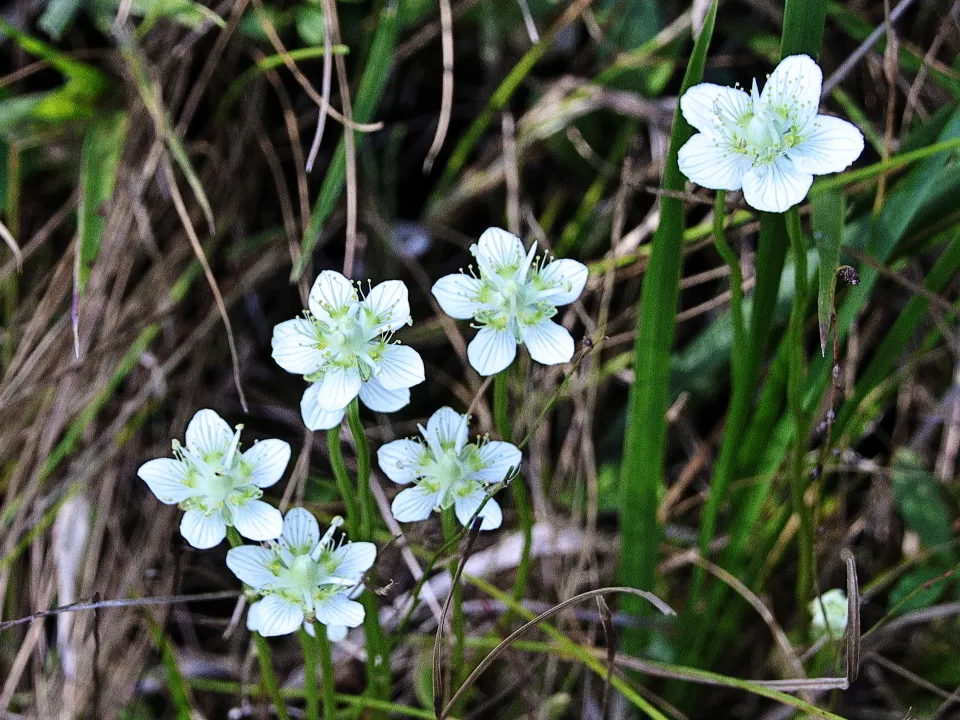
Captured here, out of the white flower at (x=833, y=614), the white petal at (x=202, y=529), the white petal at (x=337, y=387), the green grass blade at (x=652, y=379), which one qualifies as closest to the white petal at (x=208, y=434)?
the white petal at (x=202, y=529)

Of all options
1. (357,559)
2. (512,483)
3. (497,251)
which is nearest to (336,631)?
(357,559)

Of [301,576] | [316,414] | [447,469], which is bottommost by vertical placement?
[301,576]

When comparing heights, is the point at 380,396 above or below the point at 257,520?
above

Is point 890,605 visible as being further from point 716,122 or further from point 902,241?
point 716,122

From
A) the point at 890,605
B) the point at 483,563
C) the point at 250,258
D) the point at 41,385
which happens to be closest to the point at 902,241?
the point at 890,605

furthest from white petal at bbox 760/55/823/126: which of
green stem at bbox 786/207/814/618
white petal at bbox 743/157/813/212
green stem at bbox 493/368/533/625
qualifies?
green stem at bbox 493/368/533/625

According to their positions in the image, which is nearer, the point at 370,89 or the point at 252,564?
the point at 252,564

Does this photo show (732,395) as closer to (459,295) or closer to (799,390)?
(799,390)

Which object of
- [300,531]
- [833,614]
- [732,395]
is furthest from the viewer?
[833,614]
